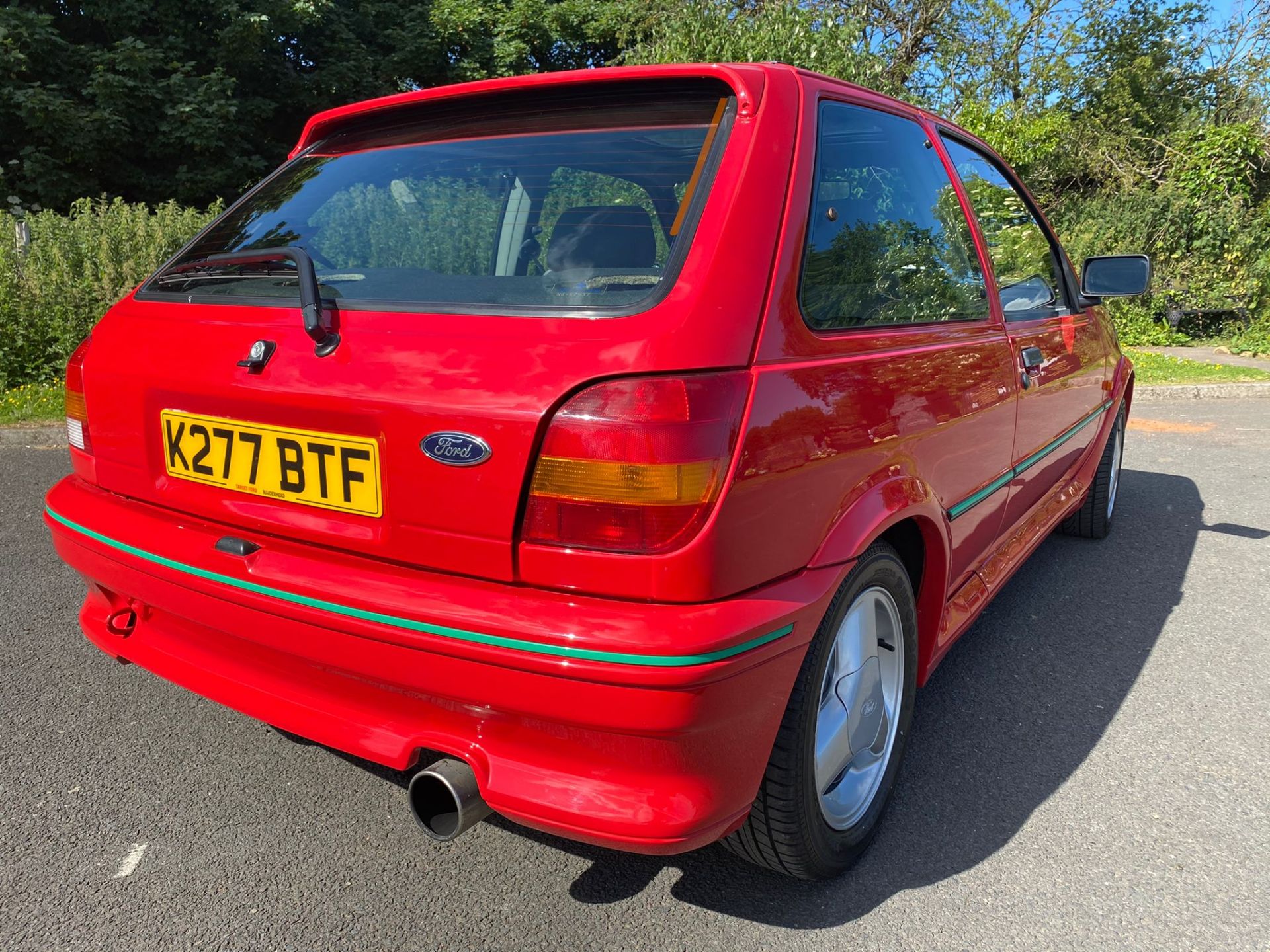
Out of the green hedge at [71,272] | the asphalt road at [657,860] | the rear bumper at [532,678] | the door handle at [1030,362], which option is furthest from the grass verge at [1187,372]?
the rear bumper at [532,678]

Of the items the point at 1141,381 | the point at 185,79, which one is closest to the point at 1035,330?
the point at 1141,381

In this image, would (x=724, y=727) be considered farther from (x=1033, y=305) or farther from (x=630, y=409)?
(x=1033, y=305)

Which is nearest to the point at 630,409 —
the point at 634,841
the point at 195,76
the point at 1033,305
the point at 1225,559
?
the point at 634,841

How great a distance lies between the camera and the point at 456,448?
158cm

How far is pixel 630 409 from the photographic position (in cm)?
150

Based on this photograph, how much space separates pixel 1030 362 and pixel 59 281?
763 cm

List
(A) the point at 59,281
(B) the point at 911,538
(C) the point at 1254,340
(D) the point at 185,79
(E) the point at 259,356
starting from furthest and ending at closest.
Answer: (D) the point at 185,79 → (C) the point at 1254,340 → (A) the point at 59,281 → (B) the point at 911,538 → (E) the point at 259,356

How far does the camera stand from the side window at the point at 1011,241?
2.94m

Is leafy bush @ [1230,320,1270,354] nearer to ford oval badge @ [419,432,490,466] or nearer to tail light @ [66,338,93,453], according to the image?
ford oval badge @ [419,432,490,466]

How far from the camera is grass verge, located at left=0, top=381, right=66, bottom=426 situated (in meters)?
6.42

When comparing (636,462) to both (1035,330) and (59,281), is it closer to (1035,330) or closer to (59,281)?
(1035,330)

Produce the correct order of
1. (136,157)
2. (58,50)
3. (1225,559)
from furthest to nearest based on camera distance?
(136,157) → (58,50) → (1225,559)

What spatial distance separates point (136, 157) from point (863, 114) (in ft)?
61.8

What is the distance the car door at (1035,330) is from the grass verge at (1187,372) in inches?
270
